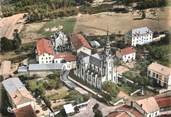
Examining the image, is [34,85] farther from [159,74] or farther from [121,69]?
Result: [159,74]

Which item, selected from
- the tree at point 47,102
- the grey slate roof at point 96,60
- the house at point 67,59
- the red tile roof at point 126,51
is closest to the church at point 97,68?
the grey slate roof at point 96,60

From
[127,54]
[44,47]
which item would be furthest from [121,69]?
[44,47]

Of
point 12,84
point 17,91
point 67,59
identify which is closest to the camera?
point 17,91

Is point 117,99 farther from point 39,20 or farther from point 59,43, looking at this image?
point 39,20

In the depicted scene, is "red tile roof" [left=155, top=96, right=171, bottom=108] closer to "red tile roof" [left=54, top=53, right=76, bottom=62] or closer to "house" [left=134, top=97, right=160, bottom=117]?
"house" [left=134, top=97, right=160, bottom=117]

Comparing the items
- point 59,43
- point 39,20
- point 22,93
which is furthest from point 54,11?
point 22,93

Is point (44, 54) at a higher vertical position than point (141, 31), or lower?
lower
